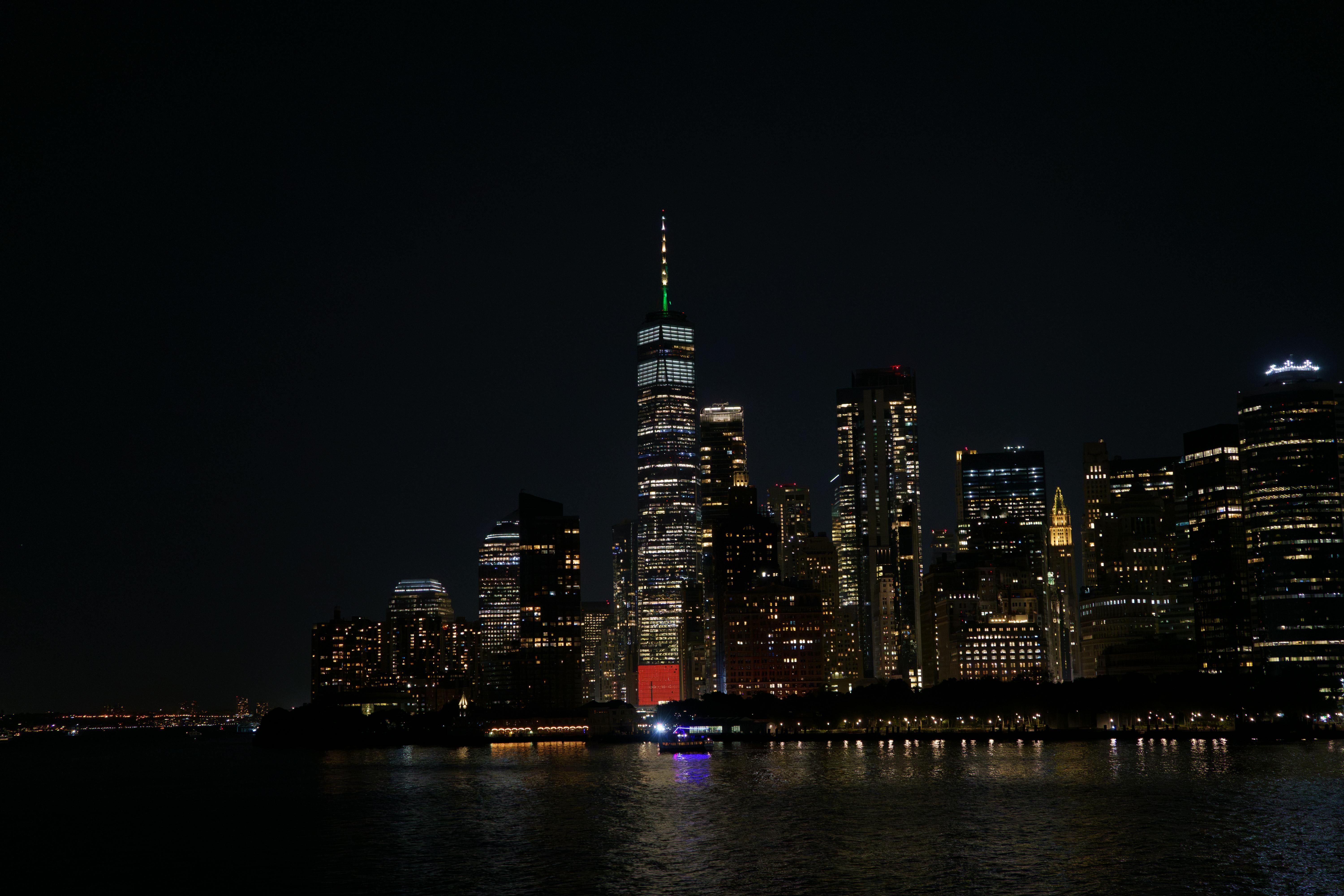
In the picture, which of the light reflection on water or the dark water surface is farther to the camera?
the dark water surface

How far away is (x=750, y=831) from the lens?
99062 mm

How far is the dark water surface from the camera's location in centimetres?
7850

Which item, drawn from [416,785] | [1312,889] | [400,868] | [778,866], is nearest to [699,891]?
[778,866]

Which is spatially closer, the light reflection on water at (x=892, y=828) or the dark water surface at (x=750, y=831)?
the light reflection on water at (x=892, y=828)

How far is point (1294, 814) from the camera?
10344 cm

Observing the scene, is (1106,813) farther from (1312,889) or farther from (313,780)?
(313,780)

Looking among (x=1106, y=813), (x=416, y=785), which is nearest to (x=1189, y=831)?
(x=1106, y=813)

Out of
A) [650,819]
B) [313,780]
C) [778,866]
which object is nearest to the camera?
[778,866]

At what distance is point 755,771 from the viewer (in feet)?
541

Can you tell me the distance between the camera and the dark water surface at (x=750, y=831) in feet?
258

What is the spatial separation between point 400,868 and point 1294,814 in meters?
64.8

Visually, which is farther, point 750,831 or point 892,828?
point 892,828

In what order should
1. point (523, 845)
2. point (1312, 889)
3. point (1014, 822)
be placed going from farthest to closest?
point (1014, 822)
point (523, 845)
point (1312, 889)

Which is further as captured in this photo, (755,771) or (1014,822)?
(755,771)
